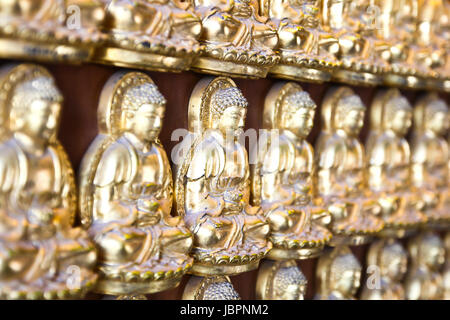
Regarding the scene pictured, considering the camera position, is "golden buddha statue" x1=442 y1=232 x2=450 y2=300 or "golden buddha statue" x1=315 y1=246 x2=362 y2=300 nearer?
"golden buddha statue" x1=315 y1=246 x2=362 y2=300

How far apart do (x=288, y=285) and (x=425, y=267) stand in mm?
557

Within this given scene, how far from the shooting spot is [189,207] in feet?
2.98

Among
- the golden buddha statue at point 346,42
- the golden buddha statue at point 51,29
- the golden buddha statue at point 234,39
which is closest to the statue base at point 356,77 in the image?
the golden buddha statue at point 346,42

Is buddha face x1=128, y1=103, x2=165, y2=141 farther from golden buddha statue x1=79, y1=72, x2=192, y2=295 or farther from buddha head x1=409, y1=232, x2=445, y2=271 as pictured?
buddha head x1=409, y1=232, x2=445, y2=271

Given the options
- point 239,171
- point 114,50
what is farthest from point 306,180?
point 114,50

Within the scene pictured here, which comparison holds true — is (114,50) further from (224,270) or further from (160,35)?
(224,270)

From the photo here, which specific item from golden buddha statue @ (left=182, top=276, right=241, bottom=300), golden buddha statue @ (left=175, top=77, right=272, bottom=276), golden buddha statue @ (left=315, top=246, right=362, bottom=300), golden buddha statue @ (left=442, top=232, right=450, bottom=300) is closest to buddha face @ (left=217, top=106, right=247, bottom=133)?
golden buddha statue @ (left=175, top=77, right=272, bottom=276)

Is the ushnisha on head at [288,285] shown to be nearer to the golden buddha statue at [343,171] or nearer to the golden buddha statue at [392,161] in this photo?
the golden buddha statue at [343,171]

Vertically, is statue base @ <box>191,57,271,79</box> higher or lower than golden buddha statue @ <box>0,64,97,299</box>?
higher

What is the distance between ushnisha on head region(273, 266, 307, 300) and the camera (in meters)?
1.06

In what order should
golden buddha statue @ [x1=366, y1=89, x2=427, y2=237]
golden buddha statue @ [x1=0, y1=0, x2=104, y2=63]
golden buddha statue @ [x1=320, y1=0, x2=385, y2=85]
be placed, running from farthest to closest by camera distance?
1. golden buddha statue @ [x1=366, y1=89, x2=427, y2=237]
2. golden buddha statue @ [x1=320, y1=0, x2=385, y2=85]
3. golden buddha statue @ [x1=0, y1=0, x2=104, y2=63]

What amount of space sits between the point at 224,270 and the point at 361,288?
501mm

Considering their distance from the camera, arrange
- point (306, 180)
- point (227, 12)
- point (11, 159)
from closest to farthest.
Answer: point (11, 159) → point (227, 12) → point (306, 180)

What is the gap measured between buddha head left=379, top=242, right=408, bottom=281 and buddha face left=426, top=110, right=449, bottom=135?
312 mm
